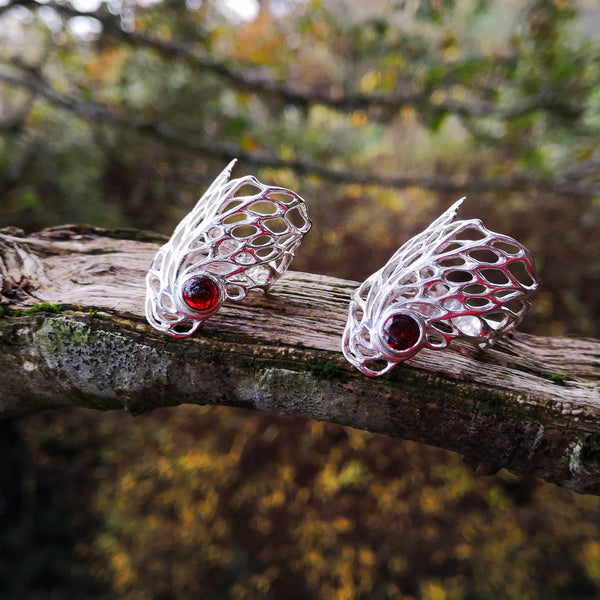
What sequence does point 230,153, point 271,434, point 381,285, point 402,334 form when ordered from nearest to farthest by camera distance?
point 402,334, point 381,285, point 230,153, point 271,434

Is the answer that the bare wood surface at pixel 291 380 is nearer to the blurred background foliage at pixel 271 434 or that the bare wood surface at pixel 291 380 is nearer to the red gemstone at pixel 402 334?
the red gemstone at pixel 402 334

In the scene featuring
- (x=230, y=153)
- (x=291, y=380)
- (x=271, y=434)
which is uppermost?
(x=230, y=153)

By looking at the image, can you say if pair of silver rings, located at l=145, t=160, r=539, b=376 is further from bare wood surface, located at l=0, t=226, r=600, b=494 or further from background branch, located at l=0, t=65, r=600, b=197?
background branch, located at l=0, t=65, r=600, b=197

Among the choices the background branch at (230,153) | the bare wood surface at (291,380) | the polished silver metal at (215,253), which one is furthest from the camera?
the background branch at (230,153)

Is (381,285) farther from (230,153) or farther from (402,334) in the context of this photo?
(230,153)

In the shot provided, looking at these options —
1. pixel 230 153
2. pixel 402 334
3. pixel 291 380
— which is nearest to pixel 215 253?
pixel 291 380

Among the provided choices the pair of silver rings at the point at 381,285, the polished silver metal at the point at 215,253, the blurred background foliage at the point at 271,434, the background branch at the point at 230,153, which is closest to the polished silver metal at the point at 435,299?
the pair of silver rings at the point at 381,285

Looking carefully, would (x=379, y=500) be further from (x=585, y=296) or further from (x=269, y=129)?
(x=269, y=129)
